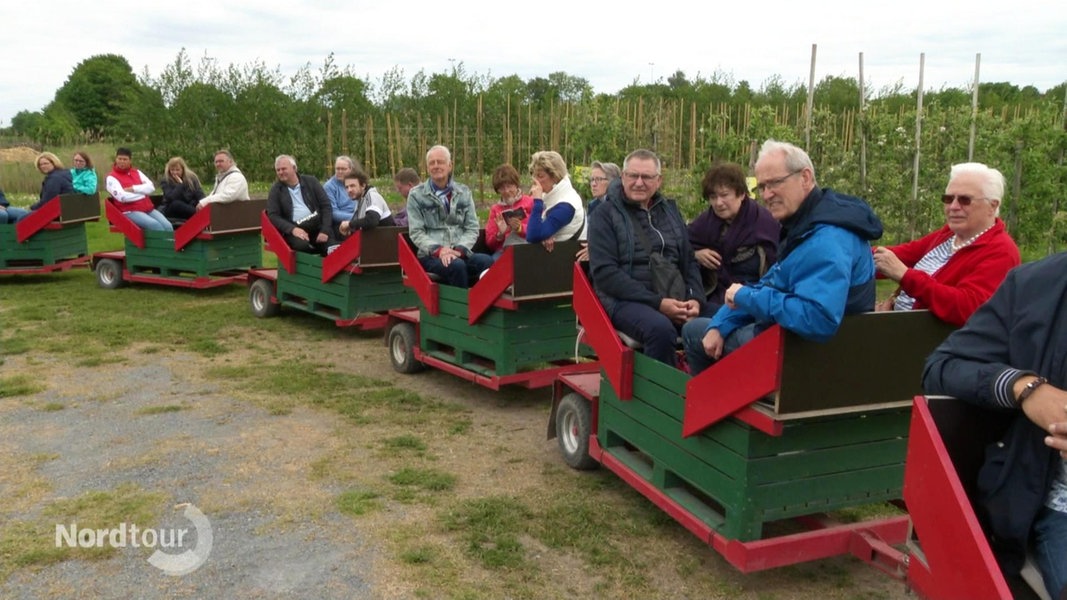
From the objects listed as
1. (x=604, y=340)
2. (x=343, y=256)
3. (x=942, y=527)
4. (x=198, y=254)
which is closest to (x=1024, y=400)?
(x=942, y=527)

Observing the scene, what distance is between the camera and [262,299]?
352 inches

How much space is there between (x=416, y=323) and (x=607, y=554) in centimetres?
335

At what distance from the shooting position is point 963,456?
2.29 m

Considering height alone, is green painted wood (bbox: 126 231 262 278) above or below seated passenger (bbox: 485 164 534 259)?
below

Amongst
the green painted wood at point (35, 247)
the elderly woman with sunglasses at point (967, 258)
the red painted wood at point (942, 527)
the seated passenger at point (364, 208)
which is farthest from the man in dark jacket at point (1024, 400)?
the green painted wood at point (35, 247)

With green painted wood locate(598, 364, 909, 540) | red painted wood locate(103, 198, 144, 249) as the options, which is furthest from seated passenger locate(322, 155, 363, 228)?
green painted wood locate(598, 364, 909, 540)

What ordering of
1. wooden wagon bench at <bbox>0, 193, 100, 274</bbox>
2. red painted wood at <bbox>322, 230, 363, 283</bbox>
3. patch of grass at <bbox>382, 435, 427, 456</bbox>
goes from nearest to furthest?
patch of grass at <bbox>382, 435, 427, 456</bbox> → red painted wood at <bbox>322, 230, 363, 283</bbox> → wooden wagon bench at <bbox>0, 193, 100, 274</bbox>

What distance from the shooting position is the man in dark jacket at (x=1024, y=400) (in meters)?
2.06

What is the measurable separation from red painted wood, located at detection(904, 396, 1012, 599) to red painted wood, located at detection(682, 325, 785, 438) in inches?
28.5

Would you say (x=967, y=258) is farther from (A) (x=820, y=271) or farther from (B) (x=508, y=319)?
(B) (x=508, y=319)

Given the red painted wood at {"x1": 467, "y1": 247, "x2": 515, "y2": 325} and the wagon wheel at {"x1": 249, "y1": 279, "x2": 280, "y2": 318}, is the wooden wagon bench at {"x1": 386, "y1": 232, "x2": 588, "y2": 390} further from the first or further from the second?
the wagon wheel at {"x1": 249, "y1": 279, "x2": 280, "y2": 318}

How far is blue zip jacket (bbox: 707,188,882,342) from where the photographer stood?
9.41 feet

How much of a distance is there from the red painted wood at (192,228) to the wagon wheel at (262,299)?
104cm

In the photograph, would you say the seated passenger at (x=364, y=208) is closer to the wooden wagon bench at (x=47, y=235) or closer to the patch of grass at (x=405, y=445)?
the patch of grass at (x=405, y=445)
